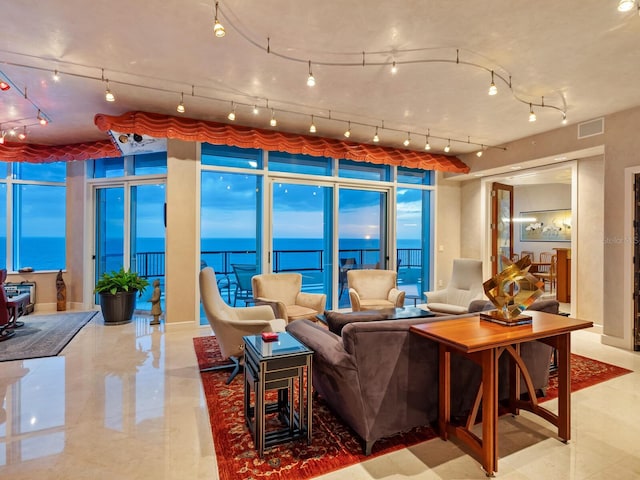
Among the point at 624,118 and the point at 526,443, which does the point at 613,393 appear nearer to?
the point at 526,443

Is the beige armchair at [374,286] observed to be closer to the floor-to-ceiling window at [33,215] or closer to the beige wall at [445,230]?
the beige wall at [445,230]

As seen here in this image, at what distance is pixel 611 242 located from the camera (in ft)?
14.2

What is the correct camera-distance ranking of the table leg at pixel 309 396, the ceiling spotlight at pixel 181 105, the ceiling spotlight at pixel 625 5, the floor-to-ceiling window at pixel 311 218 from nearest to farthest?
the table leg at pixel 309 396, the ceiling spotlight at pixel 625 5, the ceiling spotlight at pixel 181 105, the floor-to-ceiling window at pixel 311 218

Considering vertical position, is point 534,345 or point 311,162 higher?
point 311,162

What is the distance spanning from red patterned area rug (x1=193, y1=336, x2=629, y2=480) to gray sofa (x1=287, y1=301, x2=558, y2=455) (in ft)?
0.41

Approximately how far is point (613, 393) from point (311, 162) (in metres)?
4.79

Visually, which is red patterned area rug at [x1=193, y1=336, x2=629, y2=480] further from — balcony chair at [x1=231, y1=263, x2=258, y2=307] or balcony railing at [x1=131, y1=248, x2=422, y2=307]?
balcony railing at [x1=131, y1=248, x2=422, y2=307]

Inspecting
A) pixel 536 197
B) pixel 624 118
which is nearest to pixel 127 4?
pixel 624 118

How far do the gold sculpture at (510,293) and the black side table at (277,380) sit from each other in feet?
4.16

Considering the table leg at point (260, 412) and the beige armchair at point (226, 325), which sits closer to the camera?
the table leg at point (260, 412)

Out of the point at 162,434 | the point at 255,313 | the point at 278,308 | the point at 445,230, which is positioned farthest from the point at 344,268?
the point at 162,434

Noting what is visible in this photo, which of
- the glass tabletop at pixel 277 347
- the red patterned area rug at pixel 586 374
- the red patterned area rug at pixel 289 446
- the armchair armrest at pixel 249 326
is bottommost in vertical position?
the red patterned area rug at pixel 289 446

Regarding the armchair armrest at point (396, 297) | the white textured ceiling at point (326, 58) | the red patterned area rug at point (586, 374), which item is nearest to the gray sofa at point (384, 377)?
the red patterned area rug at point (586, 374)

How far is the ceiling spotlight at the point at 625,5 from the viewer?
2324 mm
